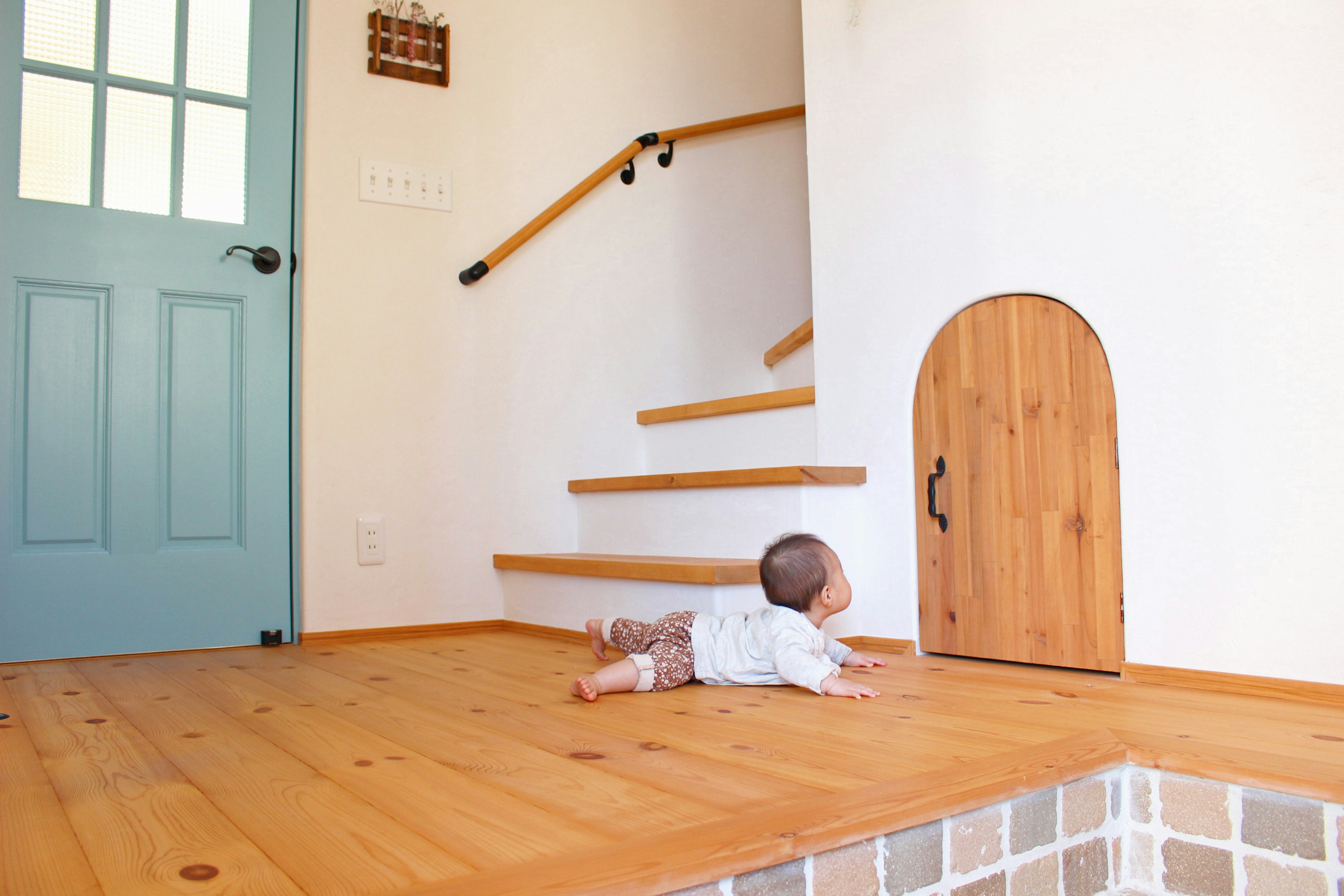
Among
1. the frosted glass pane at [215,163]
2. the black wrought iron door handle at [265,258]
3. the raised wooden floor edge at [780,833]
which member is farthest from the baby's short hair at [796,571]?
the frosted glass pane at [215,163]

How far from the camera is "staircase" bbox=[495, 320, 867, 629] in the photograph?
216 centimetres

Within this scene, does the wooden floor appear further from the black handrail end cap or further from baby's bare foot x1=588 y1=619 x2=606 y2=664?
the black handrail end cap

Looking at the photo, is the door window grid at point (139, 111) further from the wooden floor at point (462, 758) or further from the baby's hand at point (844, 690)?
the baby's hand at point (844, 690)

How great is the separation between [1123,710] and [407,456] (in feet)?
6.44

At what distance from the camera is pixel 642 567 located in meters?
2.21

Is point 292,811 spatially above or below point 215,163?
below

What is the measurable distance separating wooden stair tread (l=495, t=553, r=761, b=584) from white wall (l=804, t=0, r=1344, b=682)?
30 cm

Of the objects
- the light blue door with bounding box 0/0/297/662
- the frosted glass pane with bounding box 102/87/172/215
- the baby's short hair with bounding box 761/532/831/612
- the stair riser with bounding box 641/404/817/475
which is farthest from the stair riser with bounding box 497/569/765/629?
the frosted glass pane with bounding box 102/87/172/215

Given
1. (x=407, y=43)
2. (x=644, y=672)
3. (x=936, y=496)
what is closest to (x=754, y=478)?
(x=936, y=496)

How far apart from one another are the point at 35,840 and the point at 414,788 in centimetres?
37

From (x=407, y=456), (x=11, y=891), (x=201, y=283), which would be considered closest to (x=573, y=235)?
(x=407, y=456)

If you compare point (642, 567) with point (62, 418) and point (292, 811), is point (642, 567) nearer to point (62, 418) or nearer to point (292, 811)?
point (292, 811)

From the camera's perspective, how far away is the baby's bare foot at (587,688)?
5.45ft

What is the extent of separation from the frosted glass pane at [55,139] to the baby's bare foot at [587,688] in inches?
71.0
